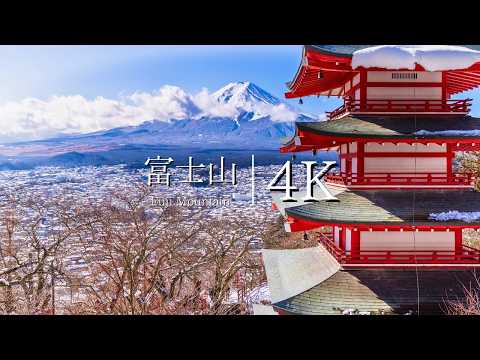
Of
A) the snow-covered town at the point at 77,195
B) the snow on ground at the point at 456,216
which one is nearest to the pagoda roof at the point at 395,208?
the snow on ground at the point at 456,216

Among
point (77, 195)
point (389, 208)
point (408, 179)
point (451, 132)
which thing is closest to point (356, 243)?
point (389, 208)

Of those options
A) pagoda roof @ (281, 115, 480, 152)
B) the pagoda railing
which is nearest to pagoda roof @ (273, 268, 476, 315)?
the pagoda railing

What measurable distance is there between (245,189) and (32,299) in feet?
17.6

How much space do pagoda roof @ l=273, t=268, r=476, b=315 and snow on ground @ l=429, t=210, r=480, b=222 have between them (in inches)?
27.3

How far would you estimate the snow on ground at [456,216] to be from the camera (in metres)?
4.14

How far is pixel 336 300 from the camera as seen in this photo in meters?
4.18

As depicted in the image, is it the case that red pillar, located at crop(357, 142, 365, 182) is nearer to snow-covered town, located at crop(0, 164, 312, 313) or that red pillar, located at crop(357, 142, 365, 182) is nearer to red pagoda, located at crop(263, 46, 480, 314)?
red pagoda, located at crop(263, 46, 480, 314)

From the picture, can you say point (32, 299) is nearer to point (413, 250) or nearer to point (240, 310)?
point (240, 310)

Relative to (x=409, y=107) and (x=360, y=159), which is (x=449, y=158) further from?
(x=360, y=159)

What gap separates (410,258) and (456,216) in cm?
70

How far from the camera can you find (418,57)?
4.32m

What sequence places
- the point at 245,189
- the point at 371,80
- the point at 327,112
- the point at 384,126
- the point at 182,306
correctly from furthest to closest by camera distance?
the point at 182,306 → the point at 245,189 → the point at 327,112 → the point at 371,80 → the point at 384,126

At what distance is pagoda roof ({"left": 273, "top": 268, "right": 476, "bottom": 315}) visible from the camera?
162 inches
